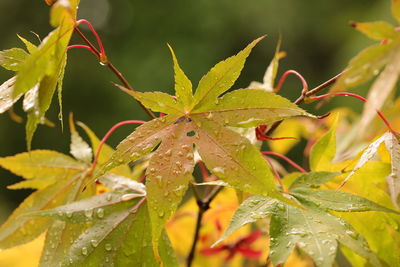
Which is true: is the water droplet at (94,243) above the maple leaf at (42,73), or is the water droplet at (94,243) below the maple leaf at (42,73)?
below

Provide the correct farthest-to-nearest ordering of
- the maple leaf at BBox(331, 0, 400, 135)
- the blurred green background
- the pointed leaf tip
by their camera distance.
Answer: the blurred green background → the pointed leaf tip → the maple leaf at BBox(331, 0, 400, 135)

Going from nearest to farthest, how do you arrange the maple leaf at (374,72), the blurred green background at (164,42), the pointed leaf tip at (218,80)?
the maple leaf at (374,72) → the pointed leaf tip at (218,80) → the blurred green background at (164,42)

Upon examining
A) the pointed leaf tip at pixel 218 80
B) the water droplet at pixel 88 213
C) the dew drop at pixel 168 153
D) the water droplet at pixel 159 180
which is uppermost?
the pointed leaf tip at pixel 218 80

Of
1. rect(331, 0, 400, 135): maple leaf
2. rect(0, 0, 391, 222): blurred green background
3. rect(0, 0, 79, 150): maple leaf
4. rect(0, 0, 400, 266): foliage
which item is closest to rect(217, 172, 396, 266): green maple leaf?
rect(0, 0, 400, 266): foliage

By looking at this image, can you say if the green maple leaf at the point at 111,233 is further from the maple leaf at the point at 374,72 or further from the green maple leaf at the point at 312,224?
the maple leaf at the point at 374,72

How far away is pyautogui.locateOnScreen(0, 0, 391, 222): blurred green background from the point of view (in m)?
6.16

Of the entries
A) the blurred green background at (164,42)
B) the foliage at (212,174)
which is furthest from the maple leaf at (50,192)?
the blurred green background at (164,42)

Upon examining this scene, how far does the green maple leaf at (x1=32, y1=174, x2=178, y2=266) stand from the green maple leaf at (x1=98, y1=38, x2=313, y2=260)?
94 mm

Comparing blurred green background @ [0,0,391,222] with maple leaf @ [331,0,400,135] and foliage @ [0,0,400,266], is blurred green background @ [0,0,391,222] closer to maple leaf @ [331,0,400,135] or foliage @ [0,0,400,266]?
foliage @ [0,0,400,266]

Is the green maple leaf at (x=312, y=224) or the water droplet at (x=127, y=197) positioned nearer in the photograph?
the green maple leaf at (x=312, y=224)

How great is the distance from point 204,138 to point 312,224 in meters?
0.13

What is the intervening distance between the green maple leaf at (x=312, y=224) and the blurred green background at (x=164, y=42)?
5.46 meters

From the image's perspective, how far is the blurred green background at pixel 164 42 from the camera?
6164mm

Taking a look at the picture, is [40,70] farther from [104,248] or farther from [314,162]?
[314,162]
